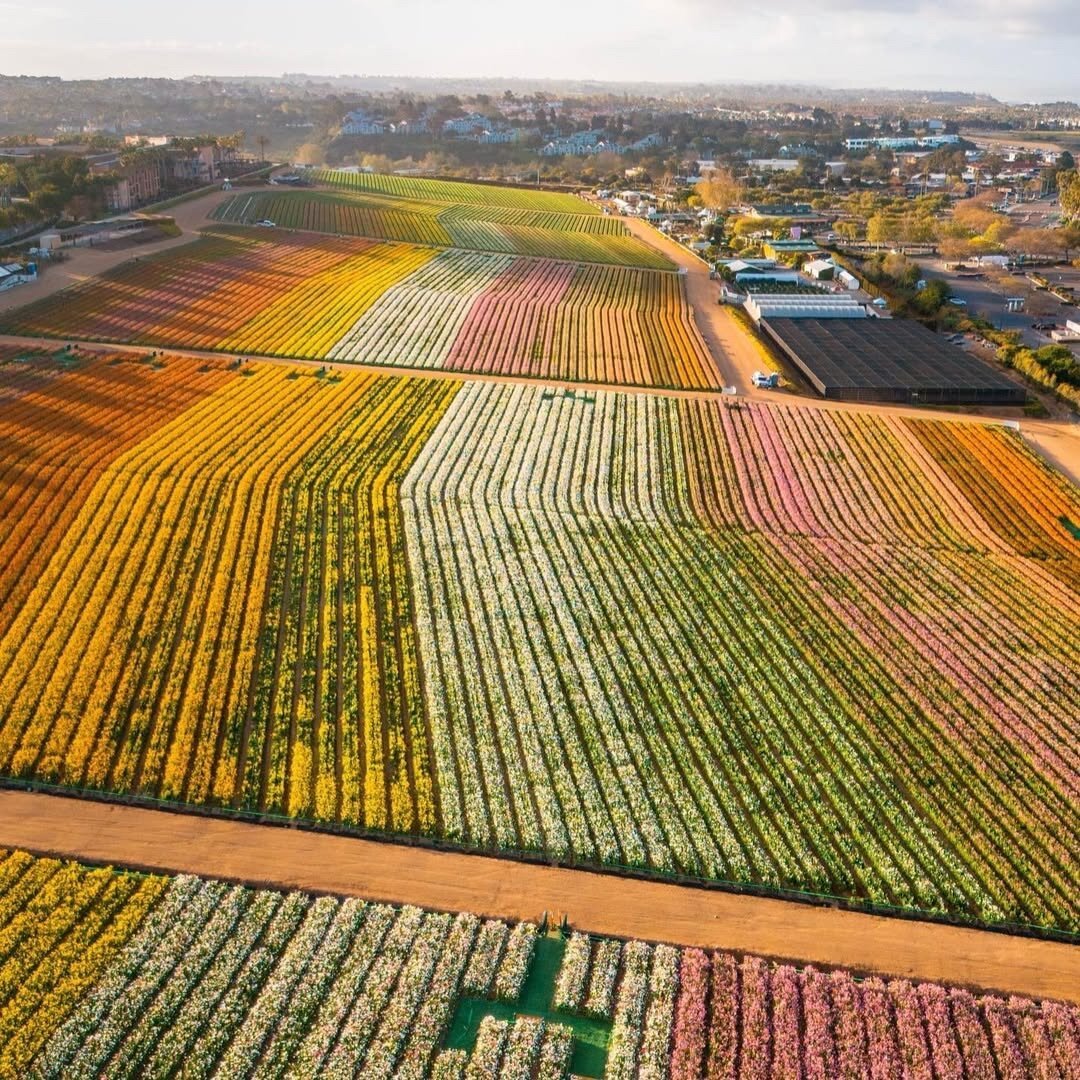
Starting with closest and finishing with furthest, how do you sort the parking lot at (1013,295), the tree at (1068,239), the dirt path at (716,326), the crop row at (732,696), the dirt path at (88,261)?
the crop row at (732,696)
the dirt path at (716,326)
the dirt path at (88,261)
the parking lot at (1013,295)
the tree at (1068,239)

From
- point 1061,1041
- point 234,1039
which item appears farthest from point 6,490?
point 1061,1041

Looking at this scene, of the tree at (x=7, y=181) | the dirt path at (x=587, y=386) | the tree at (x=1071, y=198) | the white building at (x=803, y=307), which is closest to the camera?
the dirt path at (x=587, y=386)

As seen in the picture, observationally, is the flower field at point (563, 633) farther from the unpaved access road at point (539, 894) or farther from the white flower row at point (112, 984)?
the white flower row at point (112, 984)

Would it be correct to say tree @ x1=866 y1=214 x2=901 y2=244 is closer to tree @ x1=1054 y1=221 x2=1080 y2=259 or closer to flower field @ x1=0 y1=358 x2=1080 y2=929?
tree @ x1=1054 y1=221 x2=1080 y2=259

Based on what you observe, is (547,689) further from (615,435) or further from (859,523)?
(615,435)

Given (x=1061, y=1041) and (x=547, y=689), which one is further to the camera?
(x=547, y=689)

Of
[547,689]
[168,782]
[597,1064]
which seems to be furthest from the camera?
[547,689]

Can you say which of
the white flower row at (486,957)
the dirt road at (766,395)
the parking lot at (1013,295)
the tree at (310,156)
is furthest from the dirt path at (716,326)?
the tree at (310,156)
